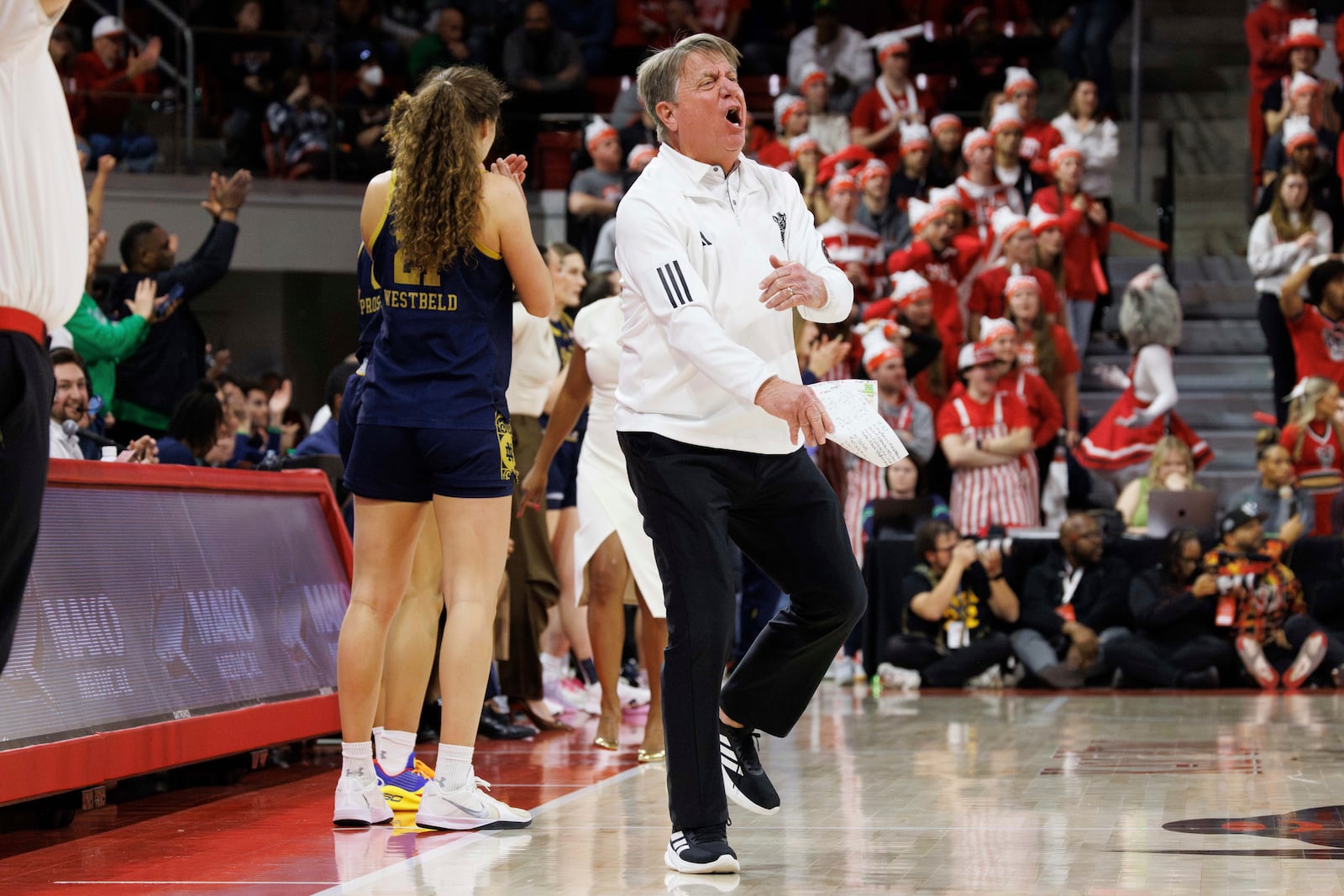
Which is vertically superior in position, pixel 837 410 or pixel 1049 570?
pixel 837 410

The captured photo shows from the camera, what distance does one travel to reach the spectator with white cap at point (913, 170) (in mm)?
13625

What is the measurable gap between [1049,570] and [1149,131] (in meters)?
7.25

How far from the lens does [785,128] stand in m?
14.6

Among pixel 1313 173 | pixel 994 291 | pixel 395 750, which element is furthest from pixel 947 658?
pixel 1313 173

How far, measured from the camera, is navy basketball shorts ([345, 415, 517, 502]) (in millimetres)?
4812

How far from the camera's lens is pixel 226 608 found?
5996mm

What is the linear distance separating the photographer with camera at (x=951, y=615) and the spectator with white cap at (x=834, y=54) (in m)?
6.66

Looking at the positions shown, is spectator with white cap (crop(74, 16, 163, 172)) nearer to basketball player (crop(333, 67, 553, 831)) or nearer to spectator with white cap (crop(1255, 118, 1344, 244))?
spectator with white cap (crop(1255, 118, 1344, 244))

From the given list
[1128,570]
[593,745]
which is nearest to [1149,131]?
[1128,570]

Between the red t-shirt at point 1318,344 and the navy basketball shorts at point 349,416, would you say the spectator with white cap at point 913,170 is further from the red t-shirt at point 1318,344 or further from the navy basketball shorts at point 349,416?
the navy basketball shorts at point 349,416

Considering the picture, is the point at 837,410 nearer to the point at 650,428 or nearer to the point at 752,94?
the point at 650,428

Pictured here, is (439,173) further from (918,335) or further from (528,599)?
(918,335)

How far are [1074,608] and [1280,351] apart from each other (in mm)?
3464

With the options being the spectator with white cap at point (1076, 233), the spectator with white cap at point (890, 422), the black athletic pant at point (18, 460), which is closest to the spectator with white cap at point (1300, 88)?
the spectator with white cap at point (1076, 233)
